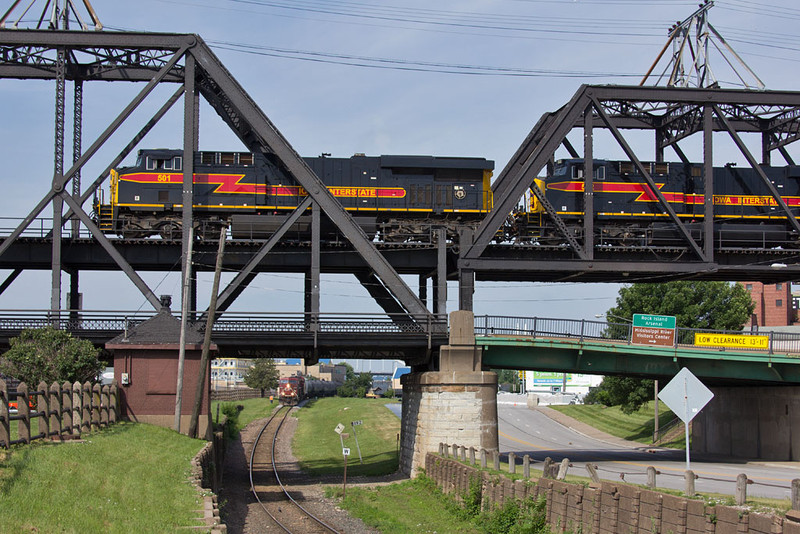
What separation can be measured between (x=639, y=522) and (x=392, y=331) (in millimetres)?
22930

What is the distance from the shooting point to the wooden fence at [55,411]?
17.5m

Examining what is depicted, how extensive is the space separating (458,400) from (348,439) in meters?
28.4

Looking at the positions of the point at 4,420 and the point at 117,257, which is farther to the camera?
the point at 117,257

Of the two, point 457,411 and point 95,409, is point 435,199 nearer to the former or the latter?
point 457,411

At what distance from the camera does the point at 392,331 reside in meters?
38.7

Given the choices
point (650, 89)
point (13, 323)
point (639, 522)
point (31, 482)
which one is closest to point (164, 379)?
point (13, 323)

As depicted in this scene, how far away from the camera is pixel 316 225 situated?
39.8 meters

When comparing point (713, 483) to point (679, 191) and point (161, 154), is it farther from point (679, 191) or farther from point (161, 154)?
point (161, 154)

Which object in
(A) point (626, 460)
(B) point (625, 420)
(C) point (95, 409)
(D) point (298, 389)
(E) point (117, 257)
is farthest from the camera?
(D) point (298, 389)

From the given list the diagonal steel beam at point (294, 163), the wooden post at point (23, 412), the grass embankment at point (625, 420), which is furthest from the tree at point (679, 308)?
the wooden post at point (23, 412)

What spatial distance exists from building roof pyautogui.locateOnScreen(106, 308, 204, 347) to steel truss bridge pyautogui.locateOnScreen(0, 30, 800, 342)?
2.05 m

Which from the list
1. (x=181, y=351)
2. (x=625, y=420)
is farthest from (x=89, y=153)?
(x=625, y=420)

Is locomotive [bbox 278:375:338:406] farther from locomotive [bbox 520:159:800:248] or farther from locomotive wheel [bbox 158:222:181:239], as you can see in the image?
locomotive [bbox 520:159:800:248]

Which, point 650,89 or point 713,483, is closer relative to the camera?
point 713,483
